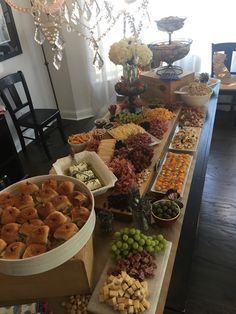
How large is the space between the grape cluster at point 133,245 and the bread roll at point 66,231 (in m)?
0.26

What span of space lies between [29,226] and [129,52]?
1421mm

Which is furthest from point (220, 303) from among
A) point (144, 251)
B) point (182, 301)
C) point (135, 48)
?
point (135, 48)

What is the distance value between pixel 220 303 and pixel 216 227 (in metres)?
0.59

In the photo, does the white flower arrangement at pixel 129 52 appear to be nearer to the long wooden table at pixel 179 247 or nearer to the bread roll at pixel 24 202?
the long wooden table at pixel 179 247

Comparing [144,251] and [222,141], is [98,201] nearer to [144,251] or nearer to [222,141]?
[144,251]

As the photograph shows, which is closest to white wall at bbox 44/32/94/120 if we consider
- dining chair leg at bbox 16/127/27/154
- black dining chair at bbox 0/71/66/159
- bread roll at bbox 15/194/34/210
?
black dining chair at bbox 0/71/66/159

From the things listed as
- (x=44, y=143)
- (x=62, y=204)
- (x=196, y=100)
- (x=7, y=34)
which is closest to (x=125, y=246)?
(x=62, y=204)

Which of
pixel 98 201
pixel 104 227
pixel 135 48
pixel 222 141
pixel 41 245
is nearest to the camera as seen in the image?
pixel 41 245

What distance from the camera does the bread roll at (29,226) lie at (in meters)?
0.82

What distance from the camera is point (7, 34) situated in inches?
116

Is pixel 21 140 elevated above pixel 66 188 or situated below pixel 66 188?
below

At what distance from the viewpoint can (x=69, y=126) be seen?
3.84 meters

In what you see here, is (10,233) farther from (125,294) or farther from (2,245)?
(125,294)

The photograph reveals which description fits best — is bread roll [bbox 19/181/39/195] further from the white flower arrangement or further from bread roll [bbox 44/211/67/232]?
the white flower arrangement
